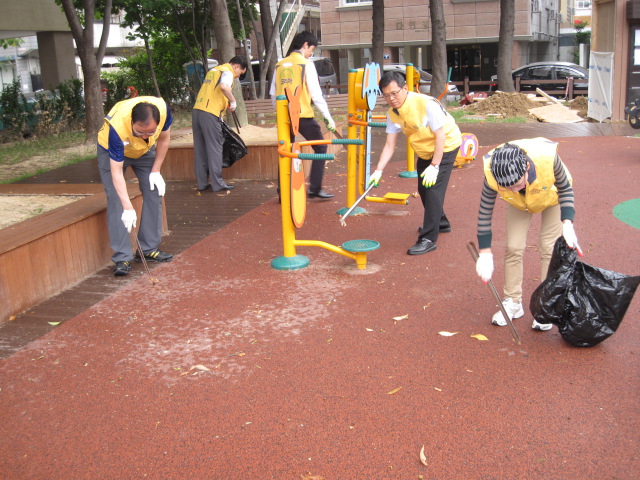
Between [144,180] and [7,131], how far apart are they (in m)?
11.8

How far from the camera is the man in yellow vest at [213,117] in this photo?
316 inches

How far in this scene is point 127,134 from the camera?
520 cm

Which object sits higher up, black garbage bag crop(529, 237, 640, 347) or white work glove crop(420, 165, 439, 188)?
white work glove crop(420, 165, 439, 188)

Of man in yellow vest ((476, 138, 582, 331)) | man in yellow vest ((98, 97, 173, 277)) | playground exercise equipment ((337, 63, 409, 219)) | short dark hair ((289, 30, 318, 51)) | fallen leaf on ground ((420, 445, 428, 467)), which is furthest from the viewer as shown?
short dark hair ((289, 30, 318, 51))

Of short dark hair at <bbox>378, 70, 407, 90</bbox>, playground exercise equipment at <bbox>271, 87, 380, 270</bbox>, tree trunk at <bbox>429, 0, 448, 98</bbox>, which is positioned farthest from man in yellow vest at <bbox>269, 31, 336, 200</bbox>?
tree trunk at <bbox>429, 0, 448, 98</bbox>

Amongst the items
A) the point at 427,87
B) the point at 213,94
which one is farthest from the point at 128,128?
the point at 427,87

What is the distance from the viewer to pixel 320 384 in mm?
3637

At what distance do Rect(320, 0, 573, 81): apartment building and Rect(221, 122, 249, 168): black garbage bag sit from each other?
21615 mm

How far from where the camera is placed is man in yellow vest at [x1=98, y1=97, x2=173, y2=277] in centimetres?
512

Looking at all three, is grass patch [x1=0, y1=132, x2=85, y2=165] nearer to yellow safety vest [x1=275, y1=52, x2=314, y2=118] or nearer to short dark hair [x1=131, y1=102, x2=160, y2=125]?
yellow safety vest [x1=275, y1=52, x2=314, y2=118]

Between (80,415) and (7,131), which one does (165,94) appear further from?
(80,415)

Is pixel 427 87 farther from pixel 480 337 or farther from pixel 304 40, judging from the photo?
pixel 480 337

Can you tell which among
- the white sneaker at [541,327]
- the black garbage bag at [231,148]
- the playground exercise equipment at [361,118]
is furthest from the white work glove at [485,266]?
the black garbage bag at [231,148]

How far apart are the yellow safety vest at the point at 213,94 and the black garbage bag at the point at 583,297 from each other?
5341 mm
